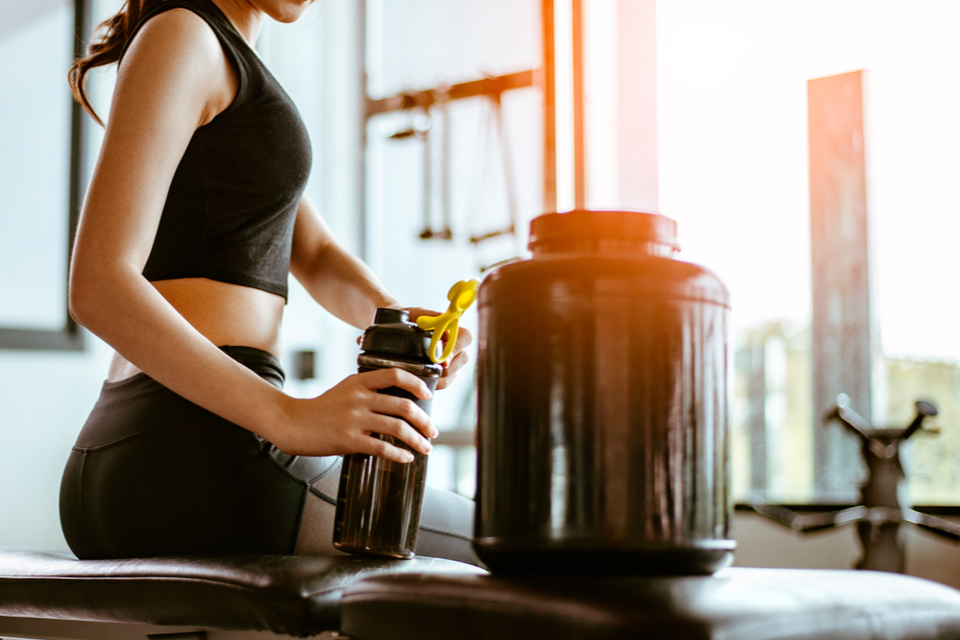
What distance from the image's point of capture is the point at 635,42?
7.34ft

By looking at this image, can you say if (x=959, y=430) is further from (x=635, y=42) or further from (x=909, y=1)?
(x=635, y=42)

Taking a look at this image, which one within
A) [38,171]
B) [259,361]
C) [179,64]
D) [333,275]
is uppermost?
[38,171]

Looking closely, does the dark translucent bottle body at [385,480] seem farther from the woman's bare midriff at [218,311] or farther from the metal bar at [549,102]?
the metal bar at [549,102]

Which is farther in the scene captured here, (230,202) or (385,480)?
(230,202)

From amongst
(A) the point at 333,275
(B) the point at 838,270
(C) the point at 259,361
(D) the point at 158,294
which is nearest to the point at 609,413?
(D) the point at 158,294

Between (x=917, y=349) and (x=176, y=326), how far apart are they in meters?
1.68

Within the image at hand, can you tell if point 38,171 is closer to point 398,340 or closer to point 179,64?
point 179,64

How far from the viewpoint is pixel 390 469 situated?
2.12 ft

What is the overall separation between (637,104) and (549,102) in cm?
28

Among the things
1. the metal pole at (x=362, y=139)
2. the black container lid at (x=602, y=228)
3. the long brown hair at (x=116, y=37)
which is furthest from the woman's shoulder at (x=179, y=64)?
the metal pole at (x=362, y=139)

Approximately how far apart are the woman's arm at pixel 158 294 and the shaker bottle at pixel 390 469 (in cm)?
2

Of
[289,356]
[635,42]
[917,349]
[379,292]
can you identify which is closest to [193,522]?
[379,292]

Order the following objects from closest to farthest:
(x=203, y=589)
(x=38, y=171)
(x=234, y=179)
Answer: (x=203, y=589) < (x=234, y=179) < (x=38, y=171)

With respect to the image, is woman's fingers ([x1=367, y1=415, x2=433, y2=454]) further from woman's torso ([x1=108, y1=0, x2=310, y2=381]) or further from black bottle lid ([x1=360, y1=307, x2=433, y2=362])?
woman's torso ([x1=108, y1=0, x2=310, y2=381])
